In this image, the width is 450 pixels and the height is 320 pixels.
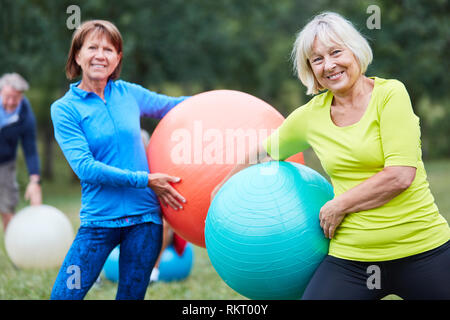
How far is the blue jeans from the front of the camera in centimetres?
342

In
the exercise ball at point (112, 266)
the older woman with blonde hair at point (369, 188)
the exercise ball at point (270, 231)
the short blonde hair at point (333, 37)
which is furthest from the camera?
the exercise ball at point (112, 266)

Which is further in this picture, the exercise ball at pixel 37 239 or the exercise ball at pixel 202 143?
the exercise ball at pixel 37 239

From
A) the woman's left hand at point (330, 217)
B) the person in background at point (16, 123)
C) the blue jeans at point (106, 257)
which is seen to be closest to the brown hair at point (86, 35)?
the blue jeans at point (106, 257)

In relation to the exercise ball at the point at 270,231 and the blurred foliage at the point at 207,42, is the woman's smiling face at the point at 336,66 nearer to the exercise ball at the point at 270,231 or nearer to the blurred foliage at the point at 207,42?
the exercise ball at the point at 270,231

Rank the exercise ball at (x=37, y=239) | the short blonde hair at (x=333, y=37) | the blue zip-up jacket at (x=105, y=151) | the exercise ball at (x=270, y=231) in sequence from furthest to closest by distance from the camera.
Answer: the exercise ball at (x=37, y=239) < the blue zip-up jacket at (x=105, y=151) < the exercise ball at (x=270, y=231) < the short blonde hair at (x=333, y=37)

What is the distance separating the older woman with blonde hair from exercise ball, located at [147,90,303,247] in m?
0.78

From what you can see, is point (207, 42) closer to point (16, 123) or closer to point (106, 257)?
point (16, 123)

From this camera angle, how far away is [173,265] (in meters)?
6.16

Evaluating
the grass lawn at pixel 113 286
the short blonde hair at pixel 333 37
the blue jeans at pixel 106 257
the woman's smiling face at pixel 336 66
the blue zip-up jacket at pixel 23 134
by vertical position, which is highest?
the short blonde hair at pixel 333 37

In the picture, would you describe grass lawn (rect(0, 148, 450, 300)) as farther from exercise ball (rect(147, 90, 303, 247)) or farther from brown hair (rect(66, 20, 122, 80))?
brown hair (rect(66, 20, 122, 80))

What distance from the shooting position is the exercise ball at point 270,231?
2.95 m

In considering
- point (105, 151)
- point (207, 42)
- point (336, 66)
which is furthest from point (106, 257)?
point (207, 42)

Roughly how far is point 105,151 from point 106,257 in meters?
0.74

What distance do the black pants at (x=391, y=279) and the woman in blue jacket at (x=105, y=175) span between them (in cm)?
129
